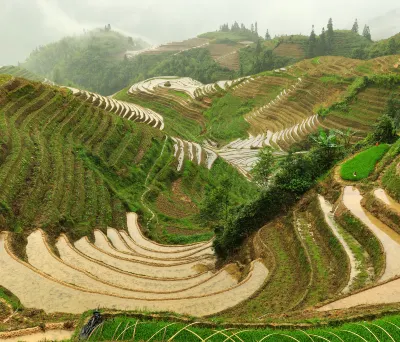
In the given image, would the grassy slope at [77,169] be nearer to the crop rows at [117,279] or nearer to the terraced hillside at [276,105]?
the crop rows at [117,279]

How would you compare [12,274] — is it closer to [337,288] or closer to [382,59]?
[337,288]

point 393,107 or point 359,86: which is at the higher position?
point 359,86

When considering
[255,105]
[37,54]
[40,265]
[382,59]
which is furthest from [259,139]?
[37,54]

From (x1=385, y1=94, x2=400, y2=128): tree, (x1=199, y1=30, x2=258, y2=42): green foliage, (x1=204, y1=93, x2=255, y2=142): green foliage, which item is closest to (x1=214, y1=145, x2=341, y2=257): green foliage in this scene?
(x1=385, y1=94, x2=400, y2=128): tree

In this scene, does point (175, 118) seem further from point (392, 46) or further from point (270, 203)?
point (392, 46)

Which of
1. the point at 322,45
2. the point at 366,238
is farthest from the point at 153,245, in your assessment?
the point at 322,45

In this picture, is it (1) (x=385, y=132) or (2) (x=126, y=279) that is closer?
(2) (x=126, y=279)
